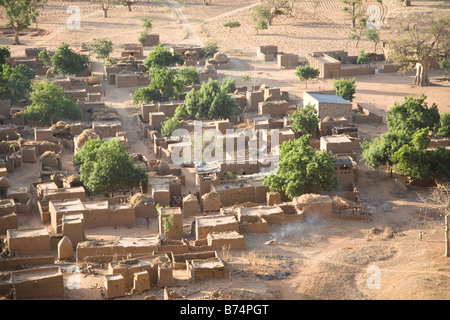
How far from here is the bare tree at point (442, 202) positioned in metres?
30.4

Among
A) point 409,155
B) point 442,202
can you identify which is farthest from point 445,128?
point 442,202

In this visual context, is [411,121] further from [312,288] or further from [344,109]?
[312,288]

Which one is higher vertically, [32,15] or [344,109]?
[32,15]

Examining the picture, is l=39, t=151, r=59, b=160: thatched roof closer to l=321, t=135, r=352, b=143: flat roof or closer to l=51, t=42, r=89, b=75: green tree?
l=321, t=135, r=352, b=143: flat roof

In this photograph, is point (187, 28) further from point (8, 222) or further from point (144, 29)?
point (8, 222)

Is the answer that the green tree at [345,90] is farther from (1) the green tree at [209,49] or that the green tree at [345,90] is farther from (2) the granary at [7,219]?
(2) the granary at [7,219]

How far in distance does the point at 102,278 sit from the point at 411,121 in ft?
78.7

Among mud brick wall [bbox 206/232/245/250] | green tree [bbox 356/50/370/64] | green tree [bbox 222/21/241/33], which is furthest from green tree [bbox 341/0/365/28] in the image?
mud brick wall [bbox 206/232/245/250]

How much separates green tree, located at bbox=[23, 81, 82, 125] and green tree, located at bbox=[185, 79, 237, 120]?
7.76 meters

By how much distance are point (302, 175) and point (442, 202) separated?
257 inches

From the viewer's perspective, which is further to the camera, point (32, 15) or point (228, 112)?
point (32, 15)

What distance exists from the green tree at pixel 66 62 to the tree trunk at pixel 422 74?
27.5m

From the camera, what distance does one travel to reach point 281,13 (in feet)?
278

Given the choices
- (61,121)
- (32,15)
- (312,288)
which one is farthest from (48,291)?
(32,15)
